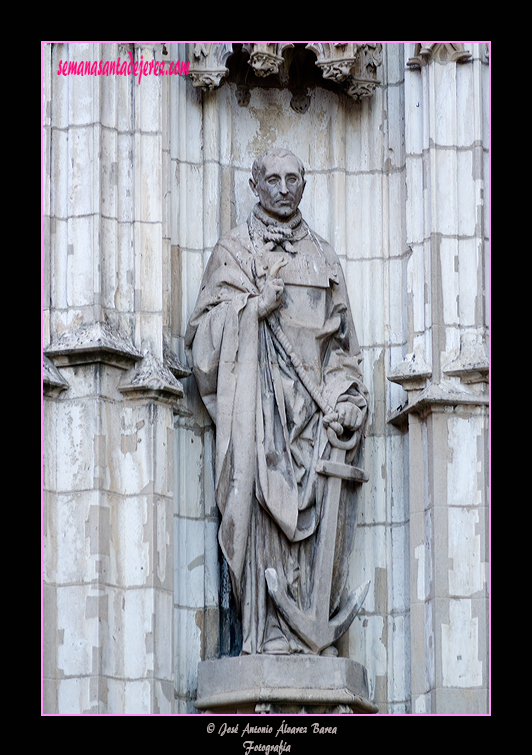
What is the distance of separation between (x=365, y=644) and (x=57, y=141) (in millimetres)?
3323

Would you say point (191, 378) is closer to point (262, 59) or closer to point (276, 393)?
point (276, 393)

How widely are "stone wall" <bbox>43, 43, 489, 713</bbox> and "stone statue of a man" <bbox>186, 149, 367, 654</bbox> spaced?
30 cm

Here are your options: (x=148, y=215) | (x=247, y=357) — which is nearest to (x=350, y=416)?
(x=247, y=357)

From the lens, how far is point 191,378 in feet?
37.2

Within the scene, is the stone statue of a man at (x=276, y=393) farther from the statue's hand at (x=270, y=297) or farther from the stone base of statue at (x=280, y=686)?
the stone base of statue at (x=280, y=686)

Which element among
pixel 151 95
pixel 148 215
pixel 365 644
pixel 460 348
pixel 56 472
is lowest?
pixel 365 644

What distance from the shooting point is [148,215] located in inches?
435

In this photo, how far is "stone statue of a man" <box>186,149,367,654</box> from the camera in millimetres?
10836

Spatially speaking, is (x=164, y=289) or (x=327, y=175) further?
(x=327, y=175)

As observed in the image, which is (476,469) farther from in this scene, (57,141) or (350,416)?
(57,141)

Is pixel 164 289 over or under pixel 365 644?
over

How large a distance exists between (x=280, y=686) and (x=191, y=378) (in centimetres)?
189

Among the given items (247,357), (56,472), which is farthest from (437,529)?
(56,472)

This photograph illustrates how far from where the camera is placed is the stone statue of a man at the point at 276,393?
10.8 metres
